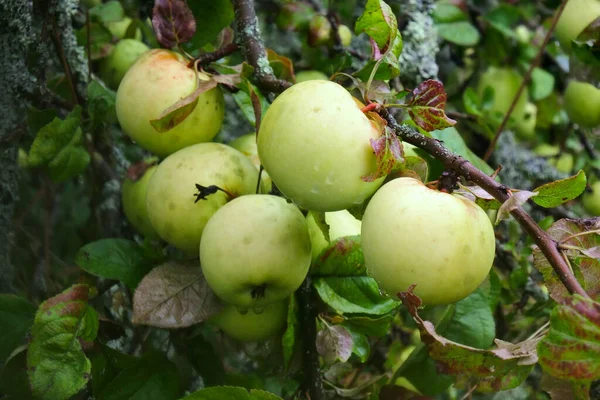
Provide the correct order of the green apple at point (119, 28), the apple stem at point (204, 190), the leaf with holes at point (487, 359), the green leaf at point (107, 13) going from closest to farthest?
the leaf with holes at point (487, 359) < the apple stem at point (204, 190) < the green leaf at point (107, 13) < the green apple at point (119, 28)

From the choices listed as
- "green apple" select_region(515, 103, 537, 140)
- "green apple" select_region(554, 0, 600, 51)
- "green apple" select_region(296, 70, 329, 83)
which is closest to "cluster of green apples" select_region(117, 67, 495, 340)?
"green apple" select_region(296, 70, 329, 83)

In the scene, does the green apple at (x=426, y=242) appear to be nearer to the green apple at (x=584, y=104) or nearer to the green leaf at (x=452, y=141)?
the green leaf at (x=452, y=141)

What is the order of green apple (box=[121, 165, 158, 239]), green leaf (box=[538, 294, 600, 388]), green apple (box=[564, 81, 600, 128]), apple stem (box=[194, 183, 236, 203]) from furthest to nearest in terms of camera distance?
1. green apple (box=[564, 81, 600, 128])
2. green apple (box=[121, 165, 158, 239])
3. apple stem (box=[194, 183, 236, 203])
4. green leaf (box=[538, 294, 600, 388])

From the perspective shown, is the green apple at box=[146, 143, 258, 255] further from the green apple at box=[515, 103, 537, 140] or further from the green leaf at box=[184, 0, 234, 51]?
the green apple at box=[515, 103, 537, 140]

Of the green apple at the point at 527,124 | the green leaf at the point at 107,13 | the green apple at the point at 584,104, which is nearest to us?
the green leaf at the point at 107,13

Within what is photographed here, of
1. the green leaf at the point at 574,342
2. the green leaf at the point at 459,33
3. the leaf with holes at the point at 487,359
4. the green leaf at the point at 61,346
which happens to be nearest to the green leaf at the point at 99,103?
the green leaf at the point at 61,346
